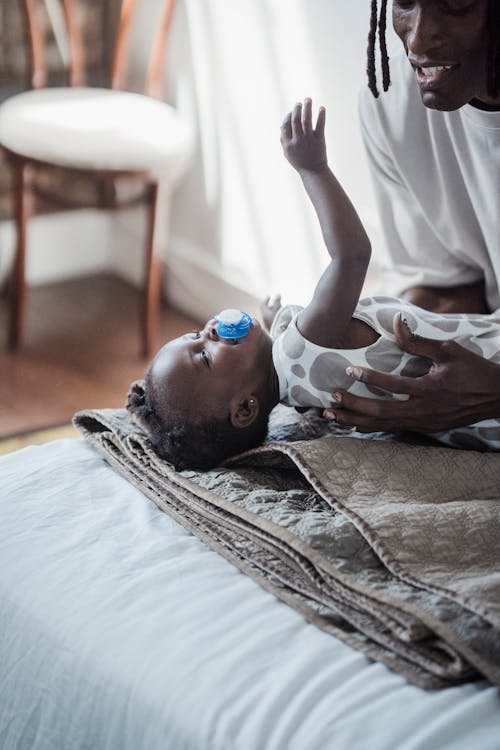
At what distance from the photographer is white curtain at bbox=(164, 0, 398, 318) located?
A: 7.67 ft

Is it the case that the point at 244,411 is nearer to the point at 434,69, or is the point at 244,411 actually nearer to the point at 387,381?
the point at 387,381

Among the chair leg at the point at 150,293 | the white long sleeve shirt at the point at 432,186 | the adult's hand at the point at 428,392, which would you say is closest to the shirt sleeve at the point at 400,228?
the white long sleeve shirt at the point at 432,186

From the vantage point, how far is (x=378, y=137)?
68.3 inches

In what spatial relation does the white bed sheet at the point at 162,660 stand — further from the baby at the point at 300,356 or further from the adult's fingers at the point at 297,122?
the adult's fingers at the point at 297,122

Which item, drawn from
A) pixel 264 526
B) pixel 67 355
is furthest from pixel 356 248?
pixel 67 355

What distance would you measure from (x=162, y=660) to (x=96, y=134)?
5.60ft

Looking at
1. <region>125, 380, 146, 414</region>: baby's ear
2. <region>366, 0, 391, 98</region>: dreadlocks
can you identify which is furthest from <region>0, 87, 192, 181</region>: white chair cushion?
<region>125, 380, 146, 414</region>: baby's ear

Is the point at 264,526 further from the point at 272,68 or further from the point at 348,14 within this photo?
the point at 272,68

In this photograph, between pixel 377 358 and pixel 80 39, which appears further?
pixel 80 39

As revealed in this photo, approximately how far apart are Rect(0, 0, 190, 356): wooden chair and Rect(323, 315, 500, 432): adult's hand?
1.30m

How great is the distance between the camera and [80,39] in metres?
3.03

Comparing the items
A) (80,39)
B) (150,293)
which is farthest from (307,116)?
(80,39)

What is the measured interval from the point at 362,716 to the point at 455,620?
145 mm

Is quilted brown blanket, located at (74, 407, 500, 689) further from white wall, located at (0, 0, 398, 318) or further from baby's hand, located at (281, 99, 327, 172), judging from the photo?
white wall, located at (0, 0, 398, 318)
